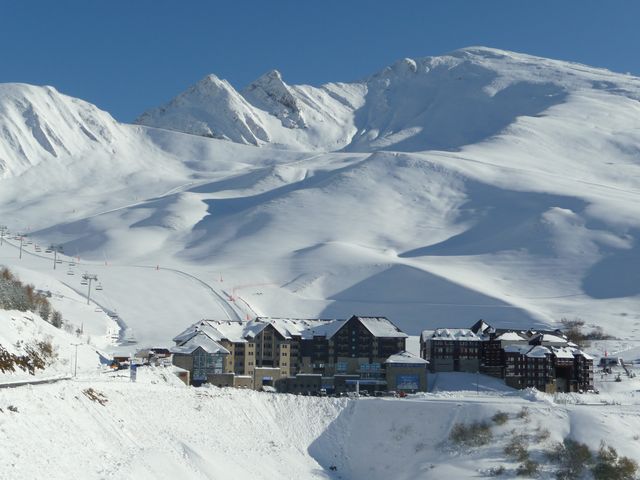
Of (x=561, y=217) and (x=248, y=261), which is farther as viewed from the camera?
(x=561, y=217)

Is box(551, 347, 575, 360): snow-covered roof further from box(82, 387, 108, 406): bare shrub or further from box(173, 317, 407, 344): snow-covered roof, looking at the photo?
box(82, 387, 108, 406): bare shrub

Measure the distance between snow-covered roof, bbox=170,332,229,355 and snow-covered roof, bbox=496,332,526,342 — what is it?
24.4m

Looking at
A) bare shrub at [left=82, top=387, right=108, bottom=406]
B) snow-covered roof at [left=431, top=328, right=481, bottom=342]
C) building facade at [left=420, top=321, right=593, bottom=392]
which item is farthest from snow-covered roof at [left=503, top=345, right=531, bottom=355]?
bare shrub at [left=82, top=387, right=108, bottom=406]

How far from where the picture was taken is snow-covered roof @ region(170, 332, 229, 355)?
80.1 metres

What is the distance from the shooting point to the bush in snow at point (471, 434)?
56188mm

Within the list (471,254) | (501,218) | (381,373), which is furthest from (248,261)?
(381,373)

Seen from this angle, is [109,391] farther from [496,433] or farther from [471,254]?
[471,254]

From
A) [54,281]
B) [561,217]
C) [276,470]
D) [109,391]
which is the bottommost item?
[276,470]

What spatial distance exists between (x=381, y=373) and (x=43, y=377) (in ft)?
130

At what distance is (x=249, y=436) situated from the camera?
5666 centimetres

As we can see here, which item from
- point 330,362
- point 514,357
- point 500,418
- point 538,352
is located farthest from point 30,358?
point 538,352

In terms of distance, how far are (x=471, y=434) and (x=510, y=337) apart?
32.3m

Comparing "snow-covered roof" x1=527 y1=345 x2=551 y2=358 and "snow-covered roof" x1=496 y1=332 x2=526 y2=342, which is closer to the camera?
"snow-covered roof" x1=527 y1=345 x2=551 y2=358

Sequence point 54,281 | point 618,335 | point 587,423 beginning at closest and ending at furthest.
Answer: point 587,423 → point 618,335 → point 54,281
